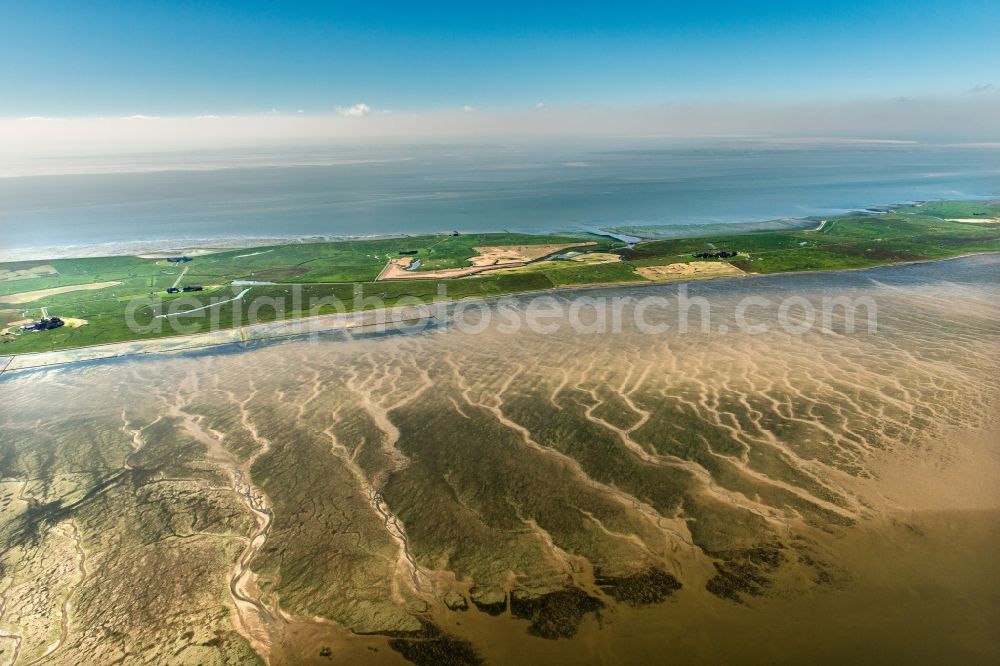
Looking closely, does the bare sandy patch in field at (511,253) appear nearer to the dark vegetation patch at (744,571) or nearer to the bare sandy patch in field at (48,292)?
the bare sandy patch in field at (48,292)

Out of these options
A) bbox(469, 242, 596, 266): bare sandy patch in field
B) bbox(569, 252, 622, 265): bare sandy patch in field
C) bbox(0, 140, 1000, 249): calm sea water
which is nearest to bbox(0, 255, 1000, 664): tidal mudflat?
bbox(569, 252, 622, 265): bare sandy patch in field

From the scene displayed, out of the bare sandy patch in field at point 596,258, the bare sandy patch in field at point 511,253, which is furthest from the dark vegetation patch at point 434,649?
the bare sandy patch in field at point 596,258

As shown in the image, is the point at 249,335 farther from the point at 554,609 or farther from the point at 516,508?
the point at 554,609

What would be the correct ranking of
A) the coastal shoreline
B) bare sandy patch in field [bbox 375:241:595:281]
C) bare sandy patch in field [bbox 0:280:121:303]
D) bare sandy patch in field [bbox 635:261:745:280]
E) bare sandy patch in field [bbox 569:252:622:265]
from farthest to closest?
bare sandy patch in field [bbox 569:252:622:265] < bare sandy patch in field [bbox 375:241:595:281] < bare sandy patch in field [bbox 635:261:745:280] < bare sandy patch in field [bbox 0:280:121:303] < the coastal shoreline

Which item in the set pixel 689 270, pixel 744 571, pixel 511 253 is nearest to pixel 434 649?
pixel 744 571

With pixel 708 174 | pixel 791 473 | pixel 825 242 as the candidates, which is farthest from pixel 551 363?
pixel 708 174

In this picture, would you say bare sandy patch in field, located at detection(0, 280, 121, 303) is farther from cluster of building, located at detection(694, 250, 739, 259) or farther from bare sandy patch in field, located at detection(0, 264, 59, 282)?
cluster of building, located at detection(694, 250, 739, 259)
